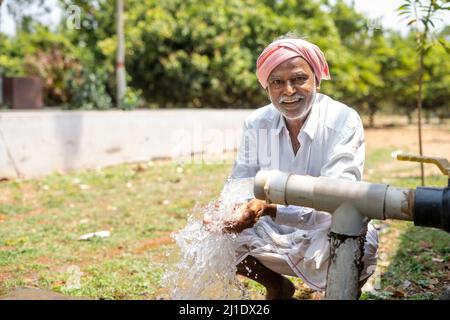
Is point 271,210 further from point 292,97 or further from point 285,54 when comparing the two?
point 285,54

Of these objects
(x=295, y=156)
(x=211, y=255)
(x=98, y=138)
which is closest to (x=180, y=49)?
(x=98, y=138)

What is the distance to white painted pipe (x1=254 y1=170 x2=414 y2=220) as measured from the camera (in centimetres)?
146

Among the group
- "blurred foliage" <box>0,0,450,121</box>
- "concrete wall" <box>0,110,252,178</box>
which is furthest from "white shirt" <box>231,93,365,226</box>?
"blurred foliage" <box>0,0,450,121</box>

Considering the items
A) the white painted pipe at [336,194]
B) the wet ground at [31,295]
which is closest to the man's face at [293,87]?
the white painted pipe at [336,194]

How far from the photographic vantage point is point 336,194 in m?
1.51

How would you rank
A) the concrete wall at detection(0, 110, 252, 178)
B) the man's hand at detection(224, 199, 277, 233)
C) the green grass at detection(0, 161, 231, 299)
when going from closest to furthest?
the man's hand at detection(224, 199, 277, 233) < the green grass at detection(0, 161, 231, 299) < the concrete wall at detection(0, 110, 252, 178)

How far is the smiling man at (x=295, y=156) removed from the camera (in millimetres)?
2314

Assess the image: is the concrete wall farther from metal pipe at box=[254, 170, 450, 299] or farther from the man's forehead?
metal pipe at box=[254, 170, 450, 299]

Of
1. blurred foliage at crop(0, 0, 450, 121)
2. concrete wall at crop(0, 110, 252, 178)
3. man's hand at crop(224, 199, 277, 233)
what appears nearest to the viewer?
man's hand at crop(224, 199, 277, 233)

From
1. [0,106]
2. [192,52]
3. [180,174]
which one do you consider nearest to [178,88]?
[192,52]

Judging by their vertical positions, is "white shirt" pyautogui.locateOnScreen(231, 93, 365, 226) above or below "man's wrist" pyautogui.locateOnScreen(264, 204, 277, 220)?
above

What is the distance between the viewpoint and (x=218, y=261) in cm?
245

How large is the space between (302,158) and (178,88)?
991 cm

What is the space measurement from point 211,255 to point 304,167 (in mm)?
616
